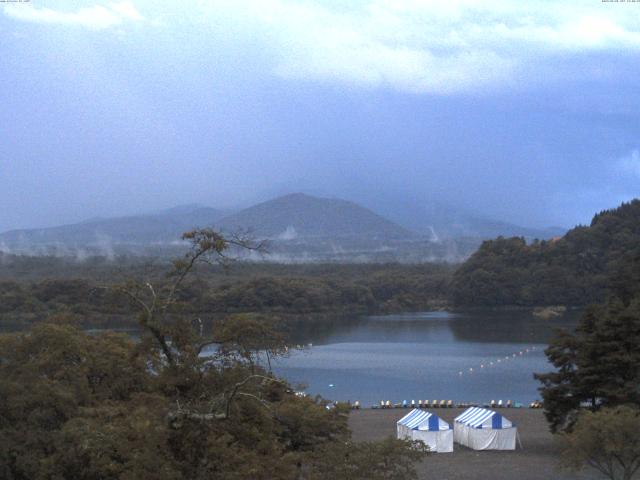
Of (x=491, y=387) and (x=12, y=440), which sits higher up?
(x=12, y=440)

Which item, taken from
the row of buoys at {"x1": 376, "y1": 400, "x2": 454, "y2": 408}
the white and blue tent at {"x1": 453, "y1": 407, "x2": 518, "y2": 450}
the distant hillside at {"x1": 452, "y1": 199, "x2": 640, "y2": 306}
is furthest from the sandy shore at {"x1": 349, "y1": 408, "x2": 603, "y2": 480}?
the distant hillside at {"x1": 452, "y1": 199, "x2": 640, "y2": 306}

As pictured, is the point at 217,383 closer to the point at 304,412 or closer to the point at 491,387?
the point at 304,412

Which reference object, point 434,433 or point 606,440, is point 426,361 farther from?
point 606,440

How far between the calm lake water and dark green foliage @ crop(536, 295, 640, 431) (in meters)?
7.66

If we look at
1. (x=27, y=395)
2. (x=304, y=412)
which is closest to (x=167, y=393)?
(x=304, y=412)

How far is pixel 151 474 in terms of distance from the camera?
310 inches

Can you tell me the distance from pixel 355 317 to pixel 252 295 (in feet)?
29.8

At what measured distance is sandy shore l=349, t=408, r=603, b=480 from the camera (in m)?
18.7

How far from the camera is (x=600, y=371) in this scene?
20719 mm

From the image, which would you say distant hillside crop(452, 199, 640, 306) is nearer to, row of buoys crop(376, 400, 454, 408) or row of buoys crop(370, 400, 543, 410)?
row of buoys crop(370, 400, 543, 410)

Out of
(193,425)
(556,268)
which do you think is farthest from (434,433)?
(556,268)

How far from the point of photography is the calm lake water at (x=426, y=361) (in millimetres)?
35438

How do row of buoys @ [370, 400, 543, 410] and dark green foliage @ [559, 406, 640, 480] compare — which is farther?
row of buoys @ [370, 400, 543, 410]

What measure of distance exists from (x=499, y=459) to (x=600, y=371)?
305 centimetres
